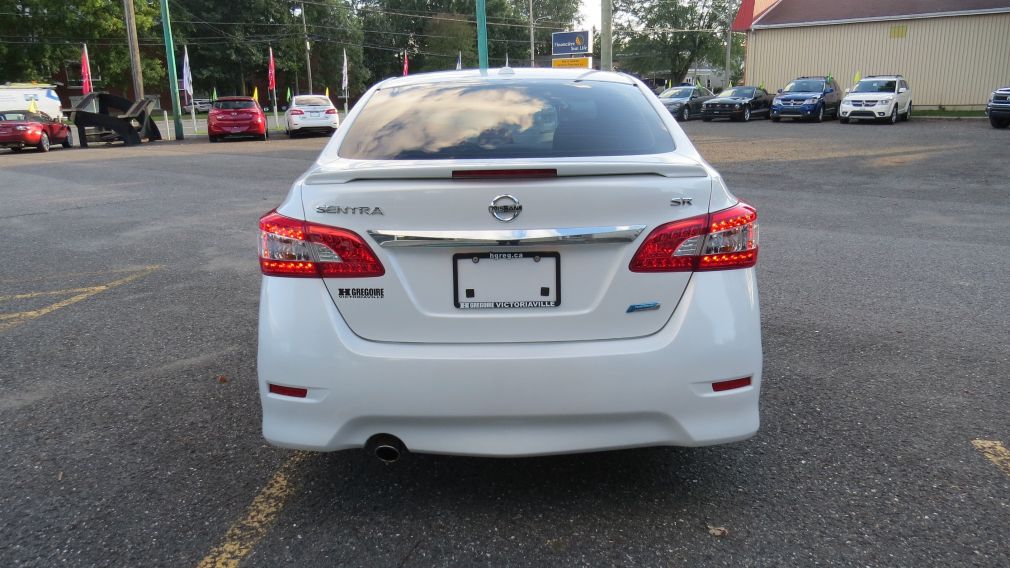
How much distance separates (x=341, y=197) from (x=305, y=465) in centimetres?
132

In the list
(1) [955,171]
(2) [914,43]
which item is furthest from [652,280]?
(2) [914,43]

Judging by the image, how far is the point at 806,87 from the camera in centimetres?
3206

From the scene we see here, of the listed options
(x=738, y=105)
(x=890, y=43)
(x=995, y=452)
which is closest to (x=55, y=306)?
(x=995, y=452)

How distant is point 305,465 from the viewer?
11.1 feet

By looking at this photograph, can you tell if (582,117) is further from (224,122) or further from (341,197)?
(224,122)

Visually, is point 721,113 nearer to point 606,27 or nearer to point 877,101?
point 877,101

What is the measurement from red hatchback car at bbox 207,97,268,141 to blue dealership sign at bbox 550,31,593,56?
37.0ft

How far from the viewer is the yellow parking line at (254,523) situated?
105 inches

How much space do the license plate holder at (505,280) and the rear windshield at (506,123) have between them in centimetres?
45

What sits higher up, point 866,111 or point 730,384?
point 866,111

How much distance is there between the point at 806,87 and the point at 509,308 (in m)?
32.9

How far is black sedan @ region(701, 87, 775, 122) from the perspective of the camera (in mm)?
33469

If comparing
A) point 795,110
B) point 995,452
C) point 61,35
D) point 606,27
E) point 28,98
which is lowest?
point 995,452

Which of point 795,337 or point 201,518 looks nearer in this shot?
point 201,518
